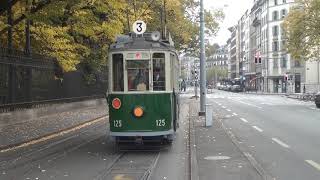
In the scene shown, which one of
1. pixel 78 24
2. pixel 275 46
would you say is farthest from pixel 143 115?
pixel 275 46

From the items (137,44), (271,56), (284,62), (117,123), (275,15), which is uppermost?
(275,15)

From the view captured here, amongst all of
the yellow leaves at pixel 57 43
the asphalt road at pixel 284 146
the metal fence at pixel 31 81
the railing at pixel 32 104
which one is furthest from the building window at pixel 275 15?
the asphalt road at pixel 284 146

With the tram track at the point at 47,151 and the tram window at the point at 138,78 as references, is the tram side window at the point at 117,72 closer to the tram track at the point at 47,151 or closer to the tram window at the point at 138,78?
the tram window at the point at 138,78

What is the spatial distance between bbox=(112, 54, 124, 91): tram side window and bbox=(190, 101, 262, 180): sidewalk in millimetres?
2726

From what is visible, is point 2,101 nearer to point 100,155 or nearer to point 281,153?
point 100,155

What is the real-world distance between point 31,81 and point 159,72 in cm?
1416

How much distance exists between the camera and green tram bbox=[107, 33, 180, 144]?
48.9 feet

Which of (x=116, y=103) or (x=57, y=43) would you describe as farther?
(x=57, y=43)

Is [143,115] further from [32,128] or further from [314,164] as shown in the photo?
[32,128]

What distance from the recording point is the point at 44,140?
1856 centimetres

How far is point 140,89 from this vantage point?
590 inches

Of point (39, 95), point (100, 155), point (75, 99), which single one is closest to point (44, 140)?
point (100, 155)

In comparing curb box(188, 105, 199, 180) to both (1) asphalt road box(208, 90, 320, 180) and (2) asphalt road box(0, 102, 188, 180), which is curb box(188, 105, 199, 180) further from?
(1) asphalt road box(208, 90, 320, 180)

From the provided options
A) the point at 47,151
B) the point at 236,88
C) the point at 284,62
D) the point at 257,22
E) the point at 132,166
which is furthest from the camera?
the point at 257,22
